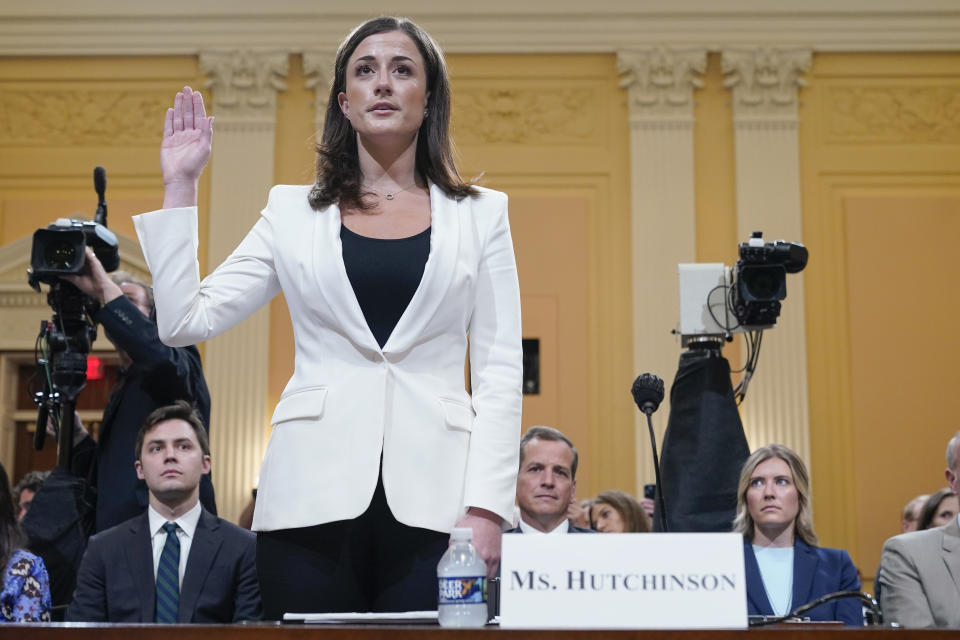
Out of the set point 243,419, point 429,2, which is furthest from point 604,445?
point 429,2

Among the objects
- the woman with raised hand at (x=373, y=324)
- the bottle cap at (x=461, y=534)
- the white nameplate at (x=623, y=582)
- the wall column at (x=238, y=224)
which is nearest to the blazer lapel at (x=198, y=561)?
the woman with raised hand at (x=373, y=324)

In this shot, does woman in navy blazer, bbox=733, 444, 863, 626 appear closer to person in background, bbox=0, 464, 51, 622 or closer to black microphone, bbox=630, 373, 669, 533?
black microphone, bbox=630, 373, 669, 533

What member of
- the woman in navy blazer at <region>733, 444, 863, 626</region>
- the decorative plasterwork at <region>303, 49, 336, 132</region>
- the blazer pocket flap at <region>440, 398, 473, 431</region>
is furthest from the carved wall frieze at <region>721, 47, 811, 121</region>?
the blazer pocket flap at <region>440, 398, 473, 431</region>

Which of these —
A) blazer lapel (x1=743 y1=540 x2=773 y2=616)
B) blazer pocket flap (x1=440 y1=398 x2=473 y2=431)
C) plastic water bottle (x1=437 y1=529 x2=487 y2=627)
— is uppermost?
blazer pocket flap (x1=440 y1=398 x2=473 y2=431)

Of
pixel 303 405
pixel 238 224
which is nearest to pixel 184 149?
pixel 303 405

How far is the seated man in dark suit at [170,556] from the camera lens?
3.23 m

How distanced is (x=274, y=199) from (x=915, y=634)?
3.63 feet

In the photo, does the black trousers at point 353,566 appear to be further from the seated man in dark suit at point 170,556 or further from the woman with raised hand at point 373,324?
the seated man in dark suit at point 170,556

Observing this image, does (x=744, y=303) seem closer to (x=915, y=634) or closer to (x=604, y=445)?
(x=915, y=634)

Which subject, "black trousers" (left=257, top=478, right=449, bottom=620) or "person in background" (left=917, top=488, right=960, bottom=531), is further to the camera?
"person in background" (left=917, top=488, right=960, bottom=531)

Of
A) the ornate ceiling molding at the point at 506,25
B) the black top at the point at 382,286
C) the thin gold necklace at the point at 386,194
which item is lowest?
the black top at the point at 382,286

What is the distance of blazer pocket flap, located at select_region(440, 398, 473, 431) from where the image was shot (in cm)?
167

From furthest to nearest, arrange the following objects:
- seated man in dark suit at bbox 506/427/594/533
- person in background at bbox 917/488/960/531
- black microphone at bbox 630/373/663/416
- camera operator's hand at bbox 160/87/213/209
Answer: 1. person in background at bbox 917/488/960/531
2. seated man in dark suit at bbox 506/427/594/533
3. black microphone at bbox 630/373/663/416
4. camera operator's hand at bbox 160/87/213/209

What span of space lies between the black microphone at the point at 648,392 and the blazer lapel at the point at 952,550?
106cm
